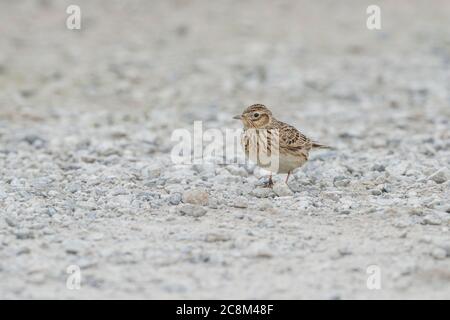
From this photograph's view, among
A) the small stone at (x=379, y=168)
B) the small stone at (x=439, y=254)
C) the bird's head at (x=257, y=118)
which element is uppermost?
the bird's head at (x=257, y=118)

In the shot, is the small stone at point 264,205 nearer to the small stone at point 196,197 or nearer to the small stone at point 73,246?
the small stone at point 196,197

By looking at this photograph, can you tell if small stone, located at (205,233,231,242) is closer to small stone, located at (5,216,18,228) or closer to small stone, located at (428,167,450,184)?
small stone, located at (5,216,18,228)

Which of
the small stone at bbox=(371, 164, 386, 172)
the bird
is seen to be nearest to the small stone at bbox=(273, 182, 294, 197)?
the bird

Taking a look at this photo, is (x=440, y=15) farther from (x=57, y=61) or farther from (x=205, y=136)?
(x=205, y=136)

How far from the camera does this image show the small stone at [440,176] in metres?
10.2

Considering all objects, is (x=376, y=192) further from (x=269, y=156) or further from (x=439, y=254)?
(x=439, y=254)

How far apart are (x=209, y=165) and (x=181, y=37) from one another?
10582mm

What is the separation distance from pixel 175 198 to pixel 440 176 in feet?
10.2

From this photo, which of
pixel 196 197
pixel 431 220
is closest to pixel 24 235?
pixel 196 197

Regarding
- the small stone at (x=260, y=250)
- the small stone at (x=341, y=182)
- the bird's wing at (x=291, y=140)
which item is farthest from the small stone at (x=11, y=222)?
the small stone at (x=341, y=182)

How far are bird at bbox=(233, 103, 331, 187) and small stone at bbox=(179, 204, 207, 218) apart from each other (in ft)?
3.71

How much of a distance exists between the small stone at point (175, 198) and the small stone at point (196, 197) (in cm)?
7

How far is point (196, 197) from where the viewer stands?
9367mm
